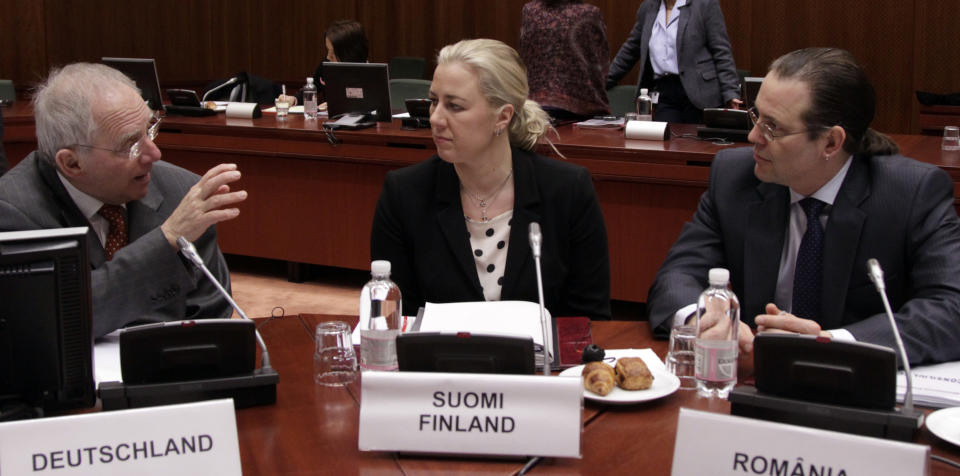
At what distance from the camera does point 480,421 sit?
1464 mm

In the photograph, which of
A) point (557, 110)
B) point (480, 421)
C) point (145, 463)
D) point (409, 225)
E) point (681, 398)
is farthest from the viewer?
point (557, 110)

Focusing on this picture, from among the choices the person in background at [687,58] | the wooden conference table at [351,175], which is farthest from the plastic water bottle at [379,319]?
the person in background at [687,58]

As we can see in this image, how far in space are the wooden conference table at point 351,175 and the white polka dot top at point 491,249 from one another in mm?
1723

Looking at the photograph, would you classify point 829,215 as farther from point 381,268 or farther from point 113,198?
point 113,198

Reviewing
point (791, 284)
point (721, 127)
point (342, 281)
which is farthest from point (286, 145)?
point (791, 284)

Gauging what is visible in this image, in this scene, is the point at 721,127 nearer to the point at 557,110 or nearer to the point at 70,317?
the point at 557,110

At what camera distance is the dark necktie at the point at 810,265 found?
2180 millimetres

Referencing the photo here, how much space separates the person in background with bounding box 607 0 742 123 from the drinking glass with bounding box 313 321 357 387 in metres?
3.89

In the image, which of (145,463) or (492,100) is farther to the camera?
(492,100)

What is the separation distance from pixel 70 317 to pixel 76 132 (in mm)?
770

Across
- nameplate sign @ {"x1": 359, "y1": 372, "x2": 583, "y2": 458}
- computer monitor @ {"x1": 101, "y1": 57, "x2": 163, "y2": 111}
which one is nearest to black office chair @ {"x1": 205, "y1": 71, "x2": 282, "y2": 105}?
computer monitor @ {"x1": 101, "y1": 57, "x2": 163, "y2": 111}

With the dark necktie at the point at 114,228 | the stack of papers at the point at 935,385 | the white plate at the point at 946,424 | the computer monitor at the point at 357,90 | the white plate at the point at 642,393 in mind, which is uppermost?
the computer monitor at the point at 357,90

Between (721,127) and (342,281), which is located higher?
(721,127)

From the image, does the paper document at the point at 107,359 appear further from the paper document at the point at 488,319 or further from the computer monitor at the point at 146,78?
the computer monitor at the point at 146,78
